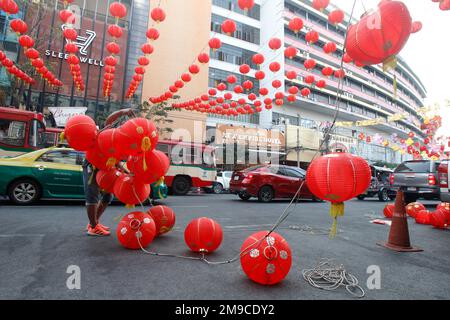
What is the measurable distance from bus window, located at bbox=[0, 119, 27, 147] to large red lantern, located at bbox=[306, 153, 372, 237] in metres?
11.2

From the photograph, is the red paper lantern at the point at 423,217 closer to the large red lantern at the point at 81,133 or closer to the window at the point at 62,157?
the large red lantern at the point at 81,133

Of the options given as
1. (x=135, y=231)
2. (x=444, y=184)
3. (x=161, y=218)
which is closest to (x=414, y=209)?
(x=444, y=184)

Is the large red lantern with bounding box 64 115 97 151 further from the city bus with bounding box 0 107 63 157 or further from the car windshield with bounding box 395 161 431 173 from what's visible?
the car windshield with bounding box 395 161 431 173

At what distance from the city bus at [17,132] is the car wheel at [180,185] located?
5.93 metres

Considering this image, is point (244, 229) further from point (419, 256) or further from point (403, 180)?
point (403, 180)

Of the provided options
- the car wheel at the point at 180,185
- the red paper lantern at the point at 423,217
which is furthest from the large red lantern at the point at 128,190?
the car wheel at the point at 180,185

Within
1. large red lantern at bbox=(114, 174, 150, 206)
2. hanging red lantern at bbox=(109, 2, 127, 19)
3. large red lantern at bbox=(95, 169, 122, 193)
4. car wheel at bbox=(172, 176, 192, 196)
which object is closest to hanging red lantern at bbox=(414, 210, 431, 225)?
large red lantern at bbox=(114, 174, 150, 206)

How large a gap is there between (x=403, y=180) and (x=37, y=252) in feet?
39.6

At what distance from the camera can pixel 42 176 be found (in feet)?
24.7

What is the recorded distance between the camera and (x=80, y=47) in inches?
867

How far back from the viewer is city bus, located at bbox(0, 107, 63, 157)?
9.77 meters

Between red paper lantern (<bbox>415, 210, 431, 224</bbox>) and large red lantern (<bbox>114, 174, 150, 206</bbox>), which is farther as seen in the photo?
red paper lantern (<bbox>415, 210, 431, 224</bbox>)
